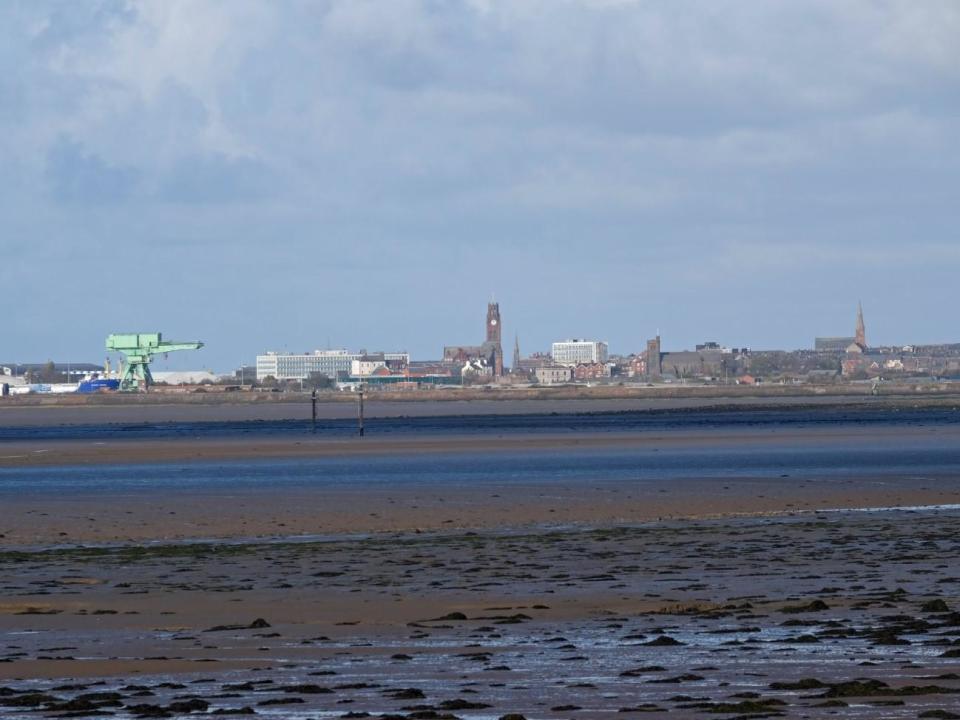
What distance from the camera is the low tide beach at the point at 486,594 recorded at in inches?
336

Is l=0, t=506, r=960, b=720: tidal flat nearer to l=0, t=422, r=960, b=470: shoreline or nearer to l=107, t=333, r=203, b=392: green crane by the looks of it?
l=0, t=422, r=960, b=470: shoreline

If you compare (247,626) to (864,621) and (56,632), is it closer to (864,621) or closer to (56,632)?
(56,632)

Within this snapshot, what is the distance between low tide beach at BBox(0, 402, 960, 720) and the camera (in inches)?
336

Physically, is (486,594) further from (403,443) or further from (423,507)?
(403,443)

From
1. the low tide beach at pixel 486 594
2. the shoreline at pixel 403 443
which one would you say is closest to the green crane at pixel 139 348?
the shoreline at pixel 403 443

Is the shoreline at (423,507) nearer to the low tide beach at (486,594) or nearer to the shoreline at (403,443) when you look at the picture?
the low tide beach at (486,594)

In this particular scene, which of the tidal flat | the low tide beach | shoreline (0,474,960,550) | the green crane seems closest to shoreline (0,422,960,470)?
the low tide beach

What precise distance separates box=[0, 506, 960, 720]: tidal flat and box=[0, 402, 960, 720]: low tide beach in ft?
0.11

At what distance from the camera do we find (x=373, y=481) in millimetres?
29438

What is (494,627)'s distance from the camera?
37.0ft

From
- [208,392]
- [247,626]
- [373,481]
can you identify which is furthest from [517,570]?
[208,392]

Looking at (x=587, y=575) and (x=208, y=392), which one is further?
(x=208, y=392)

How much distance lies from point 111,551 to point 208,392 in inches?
4885

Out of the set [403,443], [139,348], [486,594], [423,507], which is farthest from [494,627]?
[139,348]
